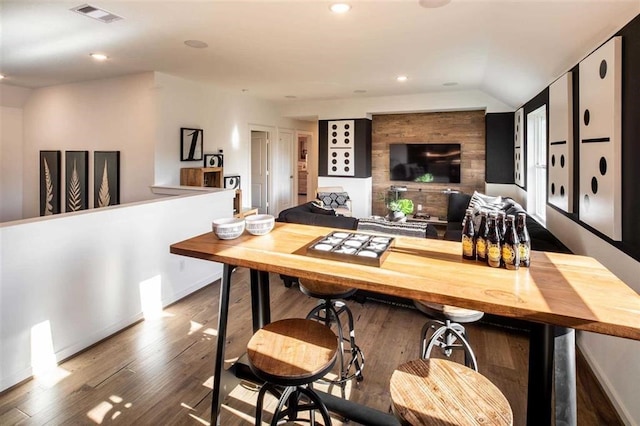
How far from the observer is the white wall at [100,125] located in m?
4.88

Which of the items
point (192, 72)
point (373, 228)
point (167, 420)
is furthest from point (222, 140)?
point (167, 420)

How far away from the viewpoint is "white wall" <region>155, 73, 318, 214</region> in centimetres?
489

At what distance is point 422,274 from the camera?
133 cm

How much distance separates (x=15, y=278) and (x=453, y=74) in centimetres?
537

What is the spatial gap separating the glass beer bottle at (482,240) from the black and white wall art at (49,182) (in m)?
6.64

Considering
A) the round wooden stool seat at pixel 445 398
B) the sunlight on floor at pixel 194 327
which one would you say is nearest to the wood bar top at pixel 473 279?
the round wooden stool seat at pixel 445 398

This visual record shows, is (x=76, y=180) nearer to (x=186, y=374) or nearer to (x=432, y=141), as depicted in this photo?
(x=186, y=374)

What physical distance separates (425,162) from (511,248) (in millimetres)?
6256

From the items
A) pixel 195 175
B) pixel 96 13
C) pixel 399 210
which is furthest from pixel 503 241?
pixel 195 175

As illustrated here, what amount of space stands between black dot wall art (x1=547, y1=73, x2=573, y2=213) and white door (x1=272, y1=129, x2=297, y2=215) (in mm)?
5547

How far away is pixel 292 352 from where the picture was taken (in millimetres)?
1425

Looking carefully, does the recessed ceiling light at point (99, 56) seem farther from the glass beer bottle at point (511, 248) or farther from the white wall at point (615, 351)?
the white wall at point (615, 351)

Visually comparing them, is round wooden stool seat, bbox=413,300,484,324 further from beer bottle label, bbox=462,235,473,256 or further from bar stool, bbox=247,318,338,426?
bar stool, bbox=247,318,338,426

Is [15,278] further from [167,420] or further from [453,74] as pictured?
[453,74]
